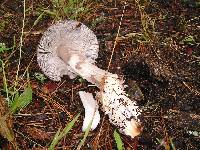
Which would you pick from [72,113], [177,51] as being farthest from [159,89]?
[72,113]

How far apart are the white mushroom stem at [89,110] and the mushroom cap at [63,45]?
247mm

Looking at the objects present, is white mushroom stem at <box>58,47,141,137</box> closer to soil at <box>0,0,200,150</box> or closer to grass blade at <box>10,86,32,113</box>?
soil at <box>0,0,200,150</box>

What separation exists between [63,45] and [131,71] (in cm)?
55

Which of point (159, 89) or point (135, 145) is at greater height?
point (159, 89)

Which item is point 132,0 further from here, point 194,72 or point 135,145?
point 135,145

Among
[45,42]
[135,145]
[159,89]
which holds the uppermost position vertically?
[45,42]

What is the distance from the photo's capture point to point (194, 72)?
279 centimetres

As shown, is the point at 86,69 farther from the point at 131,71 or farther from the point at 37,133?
the point at 37,133

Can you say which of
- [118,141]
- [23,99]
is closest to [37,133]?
[23,99]

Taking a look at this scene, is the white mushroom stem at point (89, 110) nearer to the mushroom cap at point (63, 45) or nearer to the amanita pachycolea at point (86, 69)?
the amanita pachycolea at point (86, 69)

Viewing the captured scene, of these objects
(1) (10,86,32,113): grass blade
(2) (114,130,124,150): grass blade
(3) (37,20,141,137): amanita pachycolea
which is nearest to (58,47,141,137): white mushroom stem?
(3) (37,20,141,137): amanita pachycolea

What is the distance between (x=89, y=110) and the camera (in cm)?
263

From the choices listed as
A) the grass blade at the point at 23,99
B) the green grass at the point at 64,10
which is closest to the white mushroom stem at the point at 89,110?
the grass blade at the point at 23,99

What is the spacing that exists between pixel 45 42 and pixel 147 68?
30.3 inches
